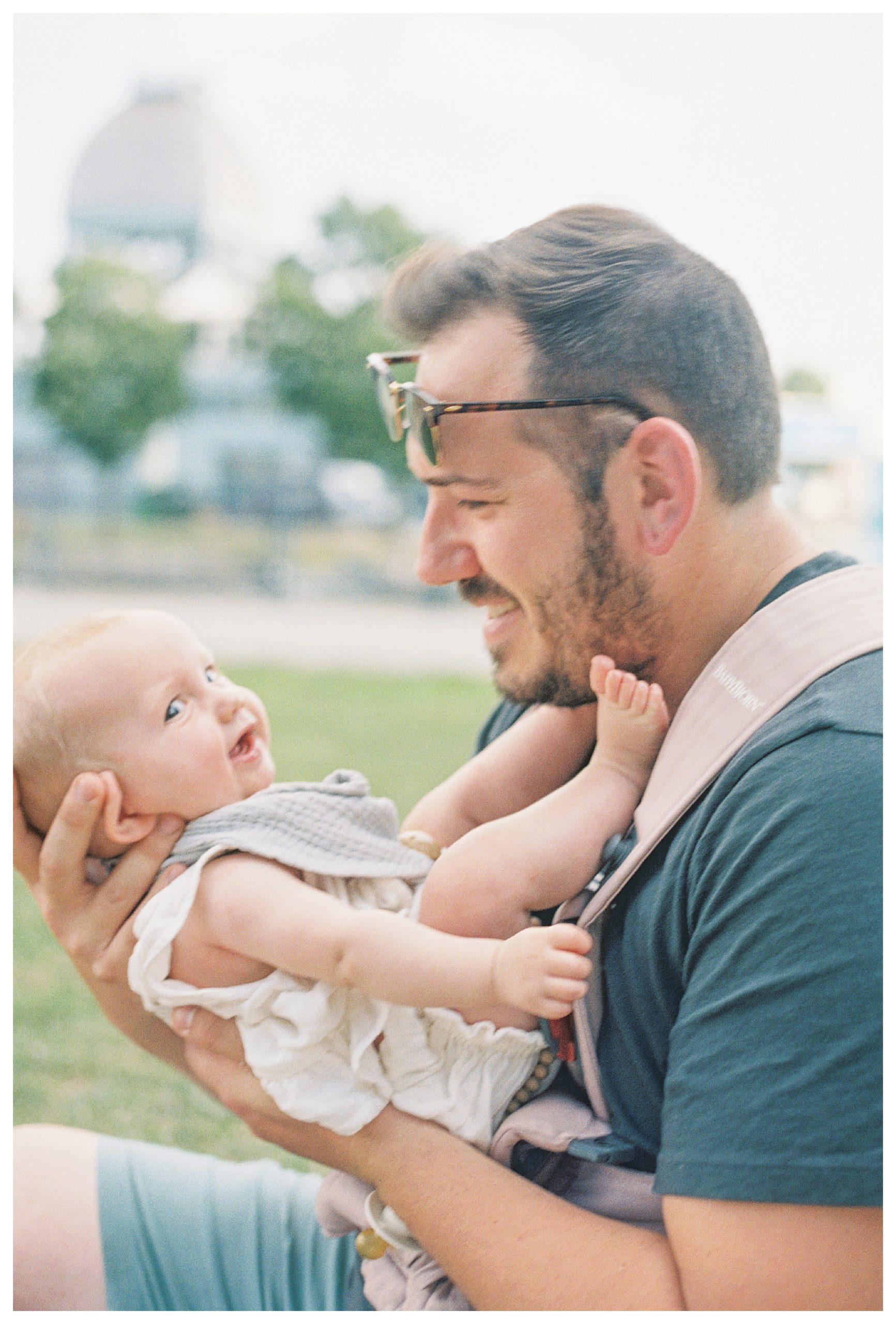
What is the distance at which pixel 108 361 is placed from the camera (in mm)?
14305

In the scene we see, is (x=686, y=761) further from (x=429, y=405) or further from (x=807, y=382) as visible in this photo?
(x=807, y=382)

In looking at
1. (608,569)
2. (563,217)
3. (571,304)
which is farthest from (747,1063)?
(563,217)

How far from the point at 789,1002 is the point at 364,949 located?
547 millimetres

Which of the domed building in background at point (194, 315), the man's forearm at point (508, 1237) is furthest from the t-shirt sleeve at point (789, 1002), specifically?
the domed building in background at point (194, 315)

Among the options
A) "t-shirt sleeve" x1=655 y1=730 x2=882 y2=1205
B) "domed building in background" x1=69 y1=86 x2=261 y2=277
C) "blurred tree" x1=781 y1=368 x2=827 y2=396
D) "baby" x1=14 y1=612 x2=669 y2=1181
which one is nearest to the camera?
"t-shirt sleeve" x1=655 y1=730 x2=882 y2=1205

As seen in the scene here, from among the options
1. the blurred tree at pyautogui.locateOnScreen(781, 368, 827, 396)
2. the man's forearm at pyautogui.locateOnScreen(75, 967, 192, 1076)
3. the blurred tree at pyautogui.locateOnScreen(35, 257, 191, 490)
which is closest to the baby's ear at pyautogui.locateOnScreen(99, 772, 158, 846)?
the man's forearm at pyautogui.locateOnScreen(75, 967, 192, 1076)

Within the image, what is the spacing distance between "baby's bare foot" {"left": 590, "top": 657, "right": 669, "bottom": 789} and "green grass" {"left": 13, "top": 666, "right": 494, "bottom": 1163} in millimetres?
1457

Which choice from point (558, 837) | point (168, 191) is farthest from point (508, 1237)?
point (168, 191)

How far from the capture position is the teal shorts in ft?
5.57

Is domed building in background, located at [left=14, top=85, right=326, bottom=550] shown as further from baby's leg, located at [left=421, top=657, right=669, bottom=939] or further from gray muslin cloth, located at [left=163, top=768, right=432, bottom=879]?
baby's leg, located at [left=421, top=657, right=669, bottom=939]

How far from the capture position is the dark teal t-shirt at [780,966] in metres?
1.01

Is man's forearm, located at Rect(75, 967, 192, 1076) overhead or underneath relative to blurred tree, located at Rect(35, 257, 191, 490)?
underneath

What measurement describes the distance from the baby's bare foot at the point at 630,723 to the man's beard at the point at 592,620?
6cm
